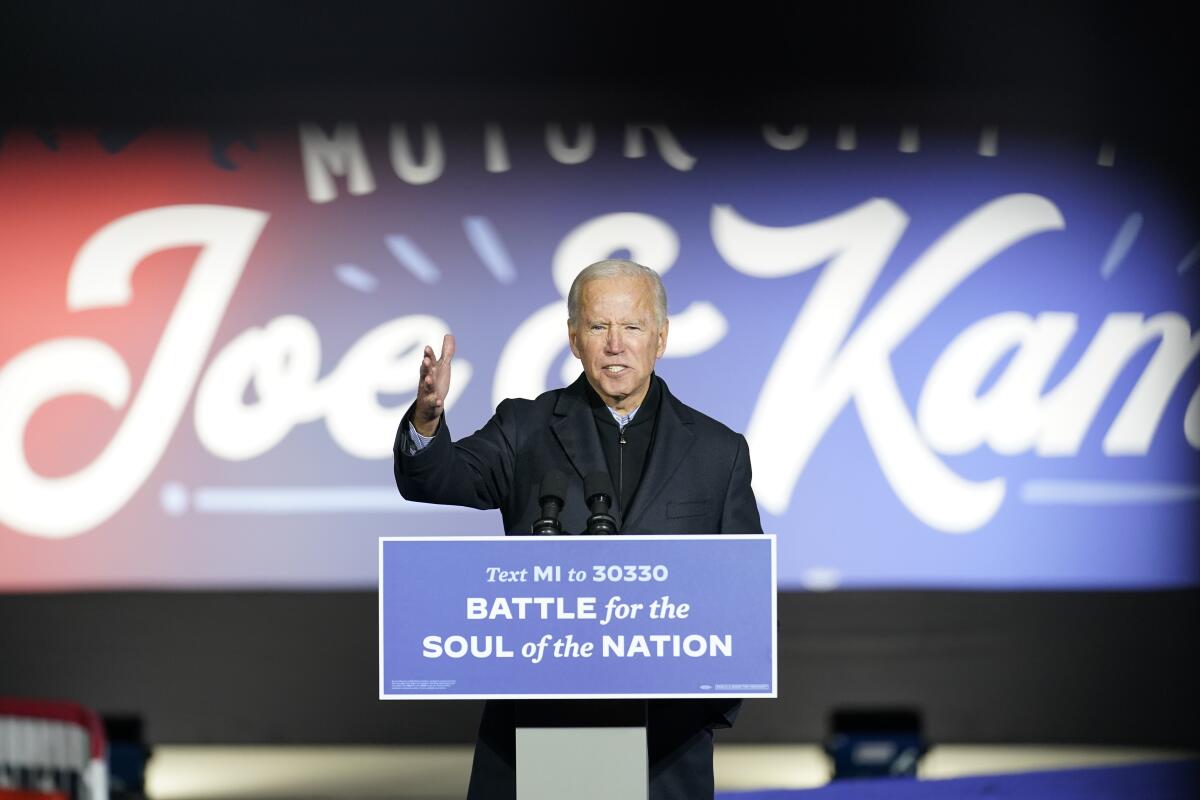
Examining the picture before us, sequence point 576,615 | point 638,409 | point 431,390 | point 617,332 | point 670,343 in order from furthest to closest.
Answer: point 670,343 < point 638,409 < point 617,332 < point 431,390 < point 576,615

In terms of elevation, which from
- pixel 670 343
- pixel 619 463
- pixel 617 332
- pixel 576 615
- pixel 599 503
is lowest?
pixel 576 615

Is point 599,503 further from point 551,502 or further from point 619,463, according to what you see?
point 619,463

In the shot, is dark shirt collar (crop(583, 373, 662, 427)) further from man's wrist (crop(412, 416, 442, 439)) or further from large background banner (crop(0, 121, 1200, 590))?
large background banner (crop(0, 121, 1200, 590))

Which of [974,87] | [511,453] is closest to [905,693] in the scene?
[974,87]

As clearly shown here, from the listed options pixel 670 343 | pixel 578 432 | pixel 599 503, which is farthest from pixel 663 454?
pixel 670 343

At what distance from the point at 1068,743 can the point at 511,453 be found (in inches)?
177

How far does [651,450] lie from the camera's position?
2.24m

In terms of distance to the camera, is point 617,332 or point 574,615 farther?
point 617,332

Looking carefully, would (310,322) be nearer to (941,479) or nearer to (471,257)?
(471,257)

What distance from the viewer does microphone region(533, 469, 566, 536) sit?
192 centimetres

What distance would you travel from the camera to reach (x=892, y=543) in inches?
230

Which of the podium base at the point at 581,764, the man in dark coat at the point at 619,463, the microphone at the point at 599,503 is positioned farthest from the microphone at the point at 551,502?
the podium base at the point at 581,764

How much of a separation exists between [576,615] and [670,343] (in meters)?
4.00

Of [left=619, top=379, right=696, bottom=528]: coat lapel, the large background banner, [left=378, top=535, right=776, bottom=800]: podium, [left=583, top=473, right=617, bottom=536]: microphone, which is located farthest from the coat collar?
the large background banner
